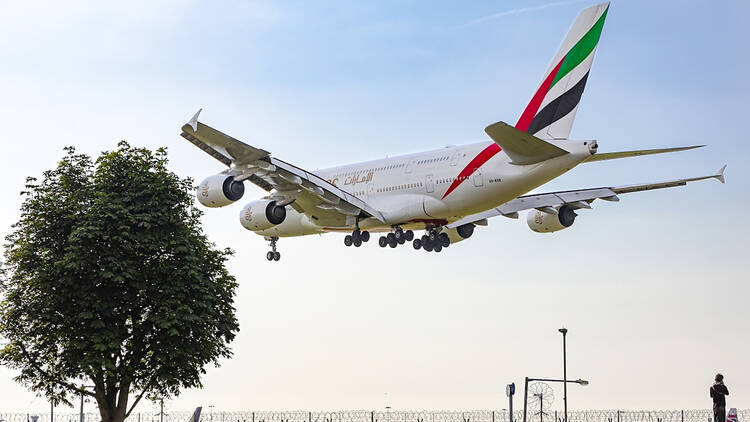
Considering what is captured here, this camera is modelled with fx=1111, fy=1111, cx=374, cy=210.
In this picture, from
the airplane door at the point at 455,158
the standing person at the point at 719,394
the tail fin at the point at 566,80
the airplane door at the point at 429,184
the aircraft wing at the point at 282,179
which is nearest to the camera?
the standing person at the point at 719,394

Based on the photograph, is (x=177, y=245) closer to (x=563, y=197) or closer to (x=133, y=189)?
(x=133, y=189)

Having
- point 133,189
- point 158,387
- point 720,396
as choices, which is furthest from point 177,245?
point 720,396

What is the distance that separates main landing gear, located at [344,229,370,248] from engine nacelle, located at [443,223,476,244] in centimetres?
543

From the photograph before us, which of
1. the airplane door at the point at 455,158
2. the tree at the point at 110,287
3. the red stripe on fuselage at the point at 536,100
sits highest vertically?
the red stripe on fuselage at the point at 536,100

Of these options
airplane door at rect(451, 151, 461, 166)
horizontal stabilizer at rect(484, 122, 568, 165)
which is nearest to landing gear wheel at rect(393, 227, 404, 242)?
airplane door at rect(451, 151, 461, 166)

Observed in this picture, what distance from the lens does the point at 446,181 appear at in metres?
50.1

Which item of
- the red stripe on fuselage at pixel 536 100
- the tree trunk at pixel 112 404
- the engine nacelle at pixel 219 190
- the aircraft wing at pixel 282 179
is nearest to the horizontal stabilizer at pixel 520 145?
the red stripe on fuselage at pixel 536 100

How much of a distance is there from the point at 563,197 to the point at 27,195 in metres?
26.0

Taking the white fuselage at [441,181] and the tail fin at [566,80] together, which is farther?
the tail fin at [566,80]

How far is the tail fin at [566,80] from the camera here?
48031 mm

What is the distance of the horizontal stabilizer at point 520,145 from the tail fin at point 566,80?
241cm

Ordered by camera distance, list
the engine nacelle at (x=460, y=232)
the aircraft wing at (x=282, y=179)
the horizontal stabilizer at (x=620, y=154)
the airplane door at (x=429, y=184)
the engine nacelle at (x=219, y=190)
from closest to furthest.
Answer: the horizontal stabilizer at (x=620, y=154) < the aircraft wing at (x=282, y=179) < the engine nacelle at (x=219, y=190) < the airplane door at (x=429, y=184) < the engine nacelle at (x=460, y=232)

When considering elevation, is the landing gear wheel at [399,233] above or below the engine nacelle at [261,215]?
below

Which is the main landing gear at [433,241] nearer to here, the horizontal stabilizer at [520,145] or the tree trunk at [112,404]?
the horizontal stabilizer at [520,145]
